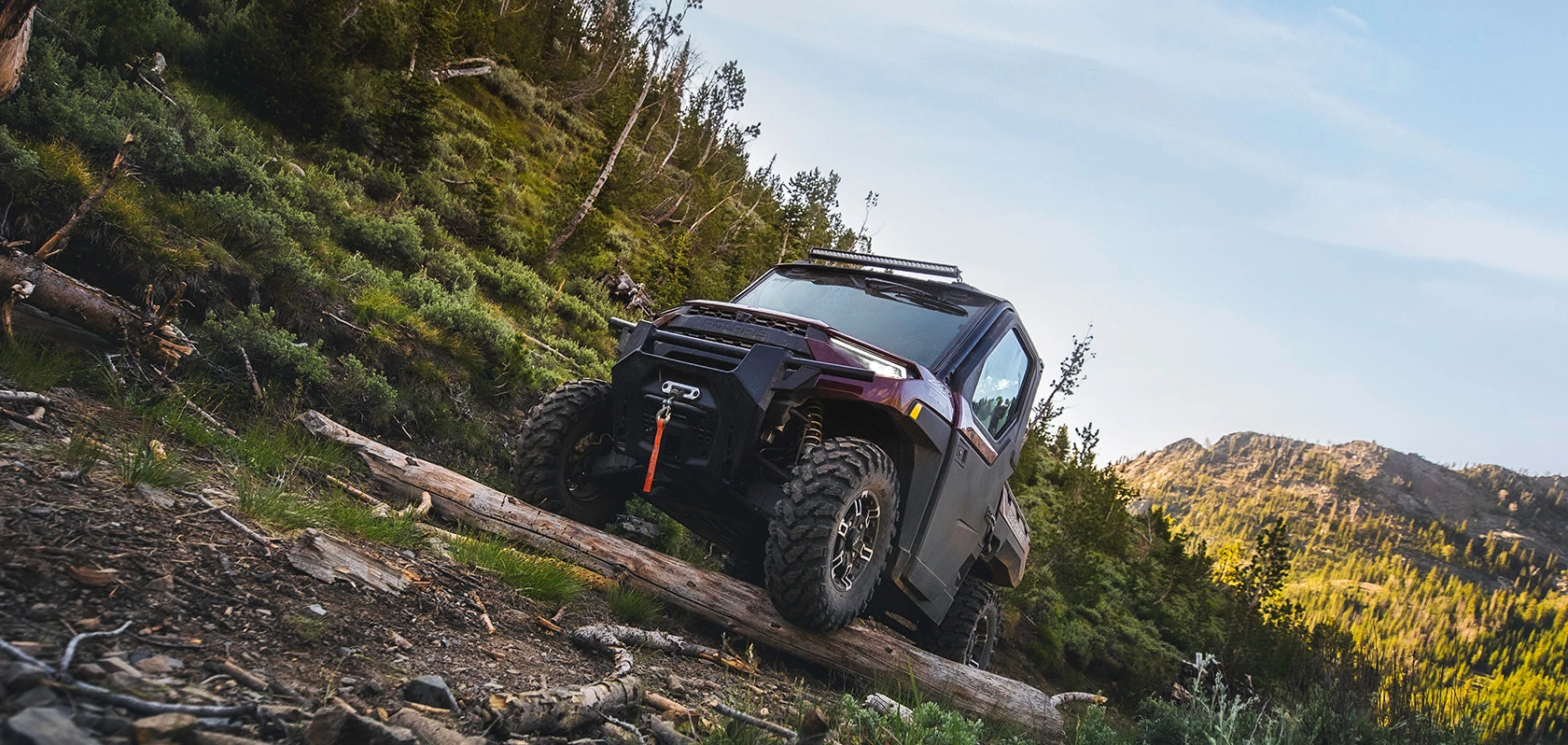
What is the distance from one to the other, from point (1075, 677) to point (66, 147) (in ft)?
54.8

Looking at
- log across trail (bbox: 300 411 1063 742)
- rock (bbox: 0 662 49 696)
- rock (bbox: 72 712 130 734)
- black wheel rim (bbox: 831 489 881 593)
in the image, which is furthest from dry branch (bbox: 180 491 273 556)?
black wheel rim (bbox: 831 489 881 593)

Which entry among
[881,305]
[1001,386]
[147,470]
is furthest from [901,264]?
[147,470]

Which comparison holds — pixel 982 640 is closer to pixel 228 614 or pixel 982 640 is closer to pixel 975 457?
pixel 975 457

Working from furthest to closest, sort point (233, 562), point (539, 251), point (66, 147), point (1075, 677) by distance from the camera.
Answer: point (539, 251) < point (1075, 677) < point (66, 147) < point (233, 562)

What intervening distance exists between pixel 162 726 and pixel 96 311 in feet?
14.4

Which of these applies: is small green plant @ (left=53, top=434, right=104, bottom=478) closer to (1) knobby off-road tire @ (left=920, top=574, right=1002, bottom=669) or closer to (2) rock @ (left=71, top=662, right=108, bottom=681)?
(2) rock @ (left=71, top=662, right=108, bottom=681)

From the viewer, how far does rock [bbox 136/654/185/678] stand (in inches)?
88.0

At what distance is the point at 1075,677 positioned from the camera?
16062 millimetres

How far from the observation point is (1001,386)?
6.45 m

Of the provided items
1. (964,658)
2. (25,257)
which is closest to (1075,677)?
(964,658)

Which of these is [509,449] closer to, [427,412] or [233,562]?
[427,412]

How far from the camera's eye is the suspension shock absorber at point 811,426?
4.95 metres

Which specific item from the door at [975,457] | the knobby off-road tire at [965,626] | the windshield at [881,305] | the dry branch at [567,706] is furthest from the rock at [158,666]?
the knobby off-road tire at [965,626]

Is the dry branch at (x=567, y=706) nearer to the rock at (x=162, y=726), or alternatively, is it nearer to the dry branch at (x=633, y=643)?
the dry branch at (x=633, y=643)
